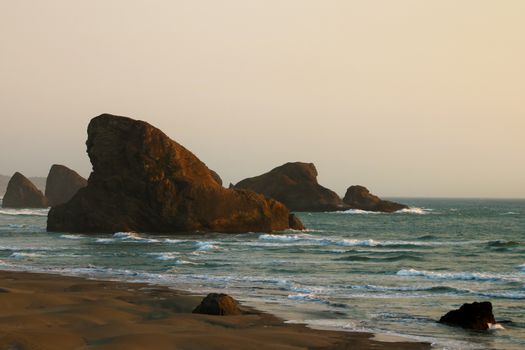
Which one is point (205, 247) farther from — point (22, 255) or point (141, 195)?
point (141, 195)

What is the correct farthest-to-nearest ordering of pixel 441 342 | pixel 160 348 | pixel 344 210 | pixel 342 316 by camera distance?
pixel 344 210 → pixel 342 316 → pixel 441 342 → pixel 160 348

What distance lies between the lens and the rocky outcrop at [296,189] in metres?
136

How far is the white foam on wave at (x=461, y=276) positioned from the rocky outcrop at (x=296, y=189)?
101 meters

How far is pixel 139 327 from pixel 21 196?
162266mm

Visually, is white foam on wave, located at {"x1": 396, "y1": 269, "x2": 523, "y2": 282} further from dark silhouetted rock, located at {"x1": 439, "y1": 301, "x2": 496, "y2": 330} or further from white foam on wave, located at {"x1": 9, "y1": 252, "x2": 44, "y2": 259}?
white foam on wave, located at {"x1": 9, "y1": 252, "x2": 44, "y2": 259}

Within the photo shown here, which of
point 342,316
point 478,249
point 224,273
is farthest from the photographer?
point 478,249

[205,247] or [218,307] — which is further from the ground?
[205,247]

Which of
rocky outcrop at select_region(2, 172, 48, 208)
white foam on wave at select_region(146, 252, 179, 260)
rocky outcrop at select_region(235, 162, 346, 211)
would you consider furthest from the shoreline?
rocky outcrop at select_region(2, 172, 48, 208)

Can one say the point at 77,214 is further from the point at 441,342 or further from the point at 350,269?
the point at 441,342

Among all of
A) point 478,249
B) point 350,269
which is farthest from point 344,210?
point 350,269

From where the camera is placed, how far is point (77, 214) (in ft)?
221

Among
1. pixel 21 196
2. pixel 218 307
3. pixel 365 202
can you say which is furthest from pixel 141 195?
pixel 21 196

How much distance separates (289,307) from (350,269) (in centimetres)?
1394

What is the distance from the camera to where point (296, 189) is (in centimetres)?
13700
